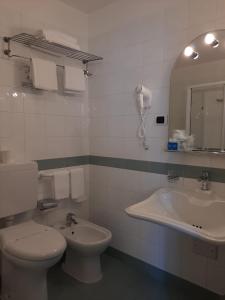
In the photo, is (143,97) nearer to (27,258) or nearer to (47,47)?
(47,47)

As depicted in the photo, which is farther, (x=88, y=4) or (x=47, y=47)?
(x=88, y=4)

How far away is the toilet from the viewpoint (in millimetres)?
1529

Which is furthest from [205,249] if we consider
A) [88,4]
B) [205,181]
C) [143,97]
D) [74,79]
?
[88,4]

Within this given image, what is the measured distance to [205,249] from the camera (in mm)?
1774

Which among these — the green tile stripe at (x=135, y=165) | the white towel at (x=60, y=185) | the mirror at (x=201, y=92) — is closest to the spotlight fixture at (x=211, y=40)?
the mirror at (x=201, y=92)

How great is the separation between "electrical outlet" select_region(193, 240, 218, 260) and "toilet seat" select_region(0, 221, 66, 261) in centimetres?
95

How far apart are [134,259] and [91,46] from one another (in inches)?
80.0

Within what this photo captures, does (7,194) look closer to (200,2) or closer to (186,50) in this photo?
(186,50)

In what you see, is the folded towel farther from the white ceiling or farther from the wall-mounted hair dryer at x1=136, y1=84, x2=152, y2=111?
the wall-mounted hair dryer at x1=136, y1=84, x2=152, y2=111

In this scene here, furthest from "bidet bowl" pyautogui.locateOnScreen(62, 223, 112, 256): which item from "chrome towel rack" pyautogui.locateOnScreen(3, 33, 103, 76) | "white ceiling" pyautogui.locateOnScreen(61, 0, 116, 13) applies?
"white ceiling" pyautogui.locateOnScreen(61, 0, 116, 13)

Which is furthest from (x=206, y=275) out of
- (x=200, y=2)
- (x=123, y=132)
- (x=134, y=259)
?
(x=200, y=2)

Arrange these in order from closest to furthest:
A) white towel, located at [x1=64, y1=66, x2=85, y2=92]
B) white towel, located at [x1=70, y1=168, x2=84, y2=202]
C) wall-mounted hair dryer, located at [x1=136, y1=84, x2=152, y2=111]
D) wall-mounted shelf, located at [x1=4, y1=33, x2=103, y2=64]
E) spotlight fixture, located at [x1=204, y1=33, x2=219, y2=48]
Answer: spotlight fixture, located at [x1=204, y1=33, x2=219, y2=48] → wall-mounted shelf, located at [x1=4, y1=33, x2=103, y2=64] → wall-mounted hair dryer, located at [x1=136, y1=84, x2=152, y2=111] → white towel, located at [x1=64, y1=66, x2=85, y2=92] → white towel, located at [x1=70, y1=168, x2=84, y2=202]

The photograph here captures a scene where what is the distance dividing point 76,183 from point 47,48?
118 cm

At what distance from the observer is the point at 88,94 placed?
2.47 metres
